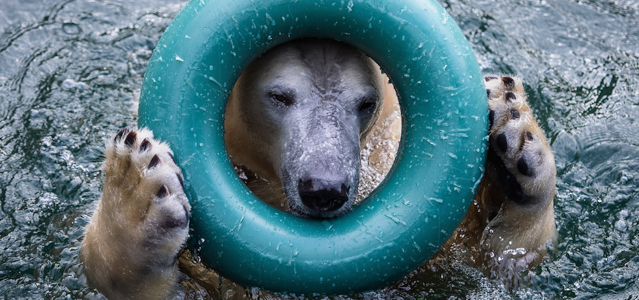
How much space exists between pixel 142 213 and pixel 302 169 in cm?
74

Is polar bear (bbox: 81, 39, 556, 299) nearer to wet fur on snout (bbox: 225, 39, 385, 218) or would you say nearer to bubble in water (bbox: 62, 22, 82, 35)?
wet fur on snout (bbox: 225, 39, 385, 218)

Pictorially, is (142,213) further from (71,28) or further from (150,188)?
(71,28)

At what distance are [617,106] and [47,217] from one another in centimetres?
428

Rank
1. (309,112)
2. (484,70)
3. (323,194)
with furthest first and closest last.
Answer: (484,70) → (309,112) → (323,194)

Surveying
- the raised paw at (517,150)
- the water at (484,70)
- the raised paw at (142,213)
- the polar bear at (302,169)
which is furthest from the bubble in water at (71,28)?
the raised paw at (517,150)

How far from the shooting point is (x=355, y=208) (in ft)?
10.9

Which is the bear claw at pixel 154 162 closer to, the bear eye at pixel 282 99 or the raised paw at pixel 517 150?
the bear eye at pixel 282 99

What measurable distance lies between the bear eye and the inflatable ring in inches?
13.8

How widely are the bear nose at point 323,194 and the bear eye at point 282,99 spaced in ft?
1.66

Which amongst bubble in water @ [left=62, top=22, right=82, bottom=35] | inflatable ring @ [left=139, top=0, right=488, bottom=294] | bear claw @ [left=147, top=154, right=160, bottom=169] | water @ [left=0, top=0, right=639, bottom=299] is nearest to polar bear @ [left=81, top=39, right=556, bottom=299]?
bear claw @ [left=147, top=154, right=160, bottom=169]

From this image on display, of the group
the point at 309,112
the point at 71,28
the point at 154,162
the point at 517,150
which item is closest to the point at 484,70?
the point at 517,150

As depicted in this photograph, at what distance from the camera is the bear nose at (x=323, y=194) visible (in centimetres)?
313

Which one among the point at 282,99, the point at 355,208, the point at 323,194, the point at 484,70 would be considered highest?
the point at 282,99

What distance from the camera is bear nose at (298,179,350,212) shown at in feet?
10.3
